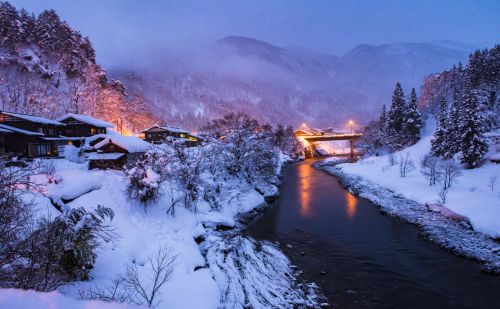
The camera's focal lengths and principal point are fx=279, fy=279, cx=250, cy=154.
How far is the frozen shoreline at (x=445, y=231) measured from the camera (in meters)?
17.9

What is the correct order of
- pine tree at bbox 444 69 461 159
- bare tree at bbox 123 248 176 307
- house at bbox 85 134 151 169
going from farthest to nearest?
pine tree at bbox 444 69 461 159 → house at bbox 85 134 151 169 → bare tree at bbox 123 248 176 307

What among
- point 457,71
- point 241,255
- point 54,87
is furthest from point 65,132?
point 457,71

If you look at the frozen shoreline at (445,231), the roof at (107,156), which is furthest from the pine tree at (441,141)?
the roof at (107,156)

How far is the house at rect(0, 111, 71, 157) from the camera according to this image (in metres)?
36.5

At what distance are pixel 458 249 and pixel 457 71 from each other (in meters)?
79.6

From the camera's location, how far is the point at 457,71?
78375mm

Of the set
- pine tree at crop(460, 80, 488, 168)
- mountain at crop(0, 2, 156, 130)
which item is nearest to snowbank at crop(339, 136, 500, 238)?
pine tree at crop(460, 80, 488, 168)

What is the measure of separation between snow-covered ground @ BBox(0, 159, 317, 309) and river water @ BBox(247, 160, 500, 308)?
2.35 metres

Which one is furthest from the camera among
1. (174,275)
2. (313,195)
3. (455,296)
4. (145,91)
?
(145,91)

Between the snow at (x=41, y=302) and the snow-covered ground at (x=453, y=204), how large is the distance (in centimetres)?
2096

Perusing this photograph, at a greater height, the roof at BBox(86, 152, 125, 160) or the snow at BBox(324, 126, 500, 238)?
the roof at BBox(86, 152, 125, 160)

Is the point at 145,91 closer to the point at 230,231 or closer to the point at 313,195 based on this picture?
the point at 313,195

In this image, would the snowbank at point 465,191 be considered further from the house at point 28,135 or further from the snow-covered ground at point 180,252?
the house at point 28,135

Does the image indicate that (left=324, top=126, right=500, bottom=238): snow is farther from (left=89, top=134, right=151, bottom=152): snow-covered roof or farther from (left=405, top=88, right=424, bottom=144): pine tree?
(left=89, top=134, right=151, bottom=152): snow-covered roof
